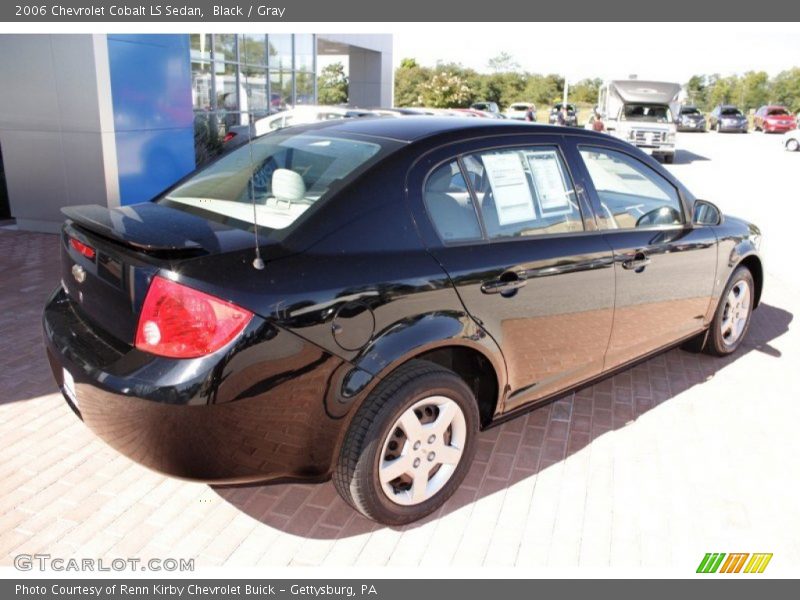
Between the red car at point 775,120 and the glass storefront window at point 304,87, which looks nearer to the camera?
the glass storefront window at point 304,87

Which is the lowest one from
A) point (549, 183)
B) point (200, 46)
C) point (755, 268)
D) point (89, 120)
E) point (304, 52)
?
point (755, 268)

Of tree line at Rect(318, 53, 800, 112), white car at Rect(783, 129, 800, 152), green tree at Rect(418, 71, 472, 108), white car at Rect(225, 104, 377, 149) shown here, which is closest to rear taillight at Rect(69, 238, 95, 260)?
white car at Rect(225, 104, 377, 149)

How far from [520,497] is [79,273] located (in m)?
2.25

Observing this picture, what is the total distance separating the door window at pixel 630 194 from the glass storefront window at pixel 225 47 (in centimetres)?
1420

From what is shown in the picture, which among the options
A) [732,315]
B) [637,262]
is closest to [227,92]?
[732,315]

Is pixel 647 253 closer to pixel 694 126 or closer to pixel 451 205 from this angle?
pixel 451 205

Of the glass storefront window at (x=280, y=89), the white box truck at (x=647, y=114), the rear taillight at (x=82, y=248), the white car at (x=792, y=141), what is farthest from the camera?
the white car at (x=792, y=141)

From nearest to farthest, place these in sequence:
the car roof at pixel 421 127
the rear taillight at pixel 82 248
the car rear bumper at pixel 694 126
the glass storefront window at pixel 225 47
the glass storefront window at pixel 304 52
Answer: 1. the rear taillight at pixel 82 248
2. the car roof at pixel 421 127
3. the glass storefront window at pixel 225 47
4. the glass storefront window at pixel 304 52
5. the car rear bumper at pixel 694 126

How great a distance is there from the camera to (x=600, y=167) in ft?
13.5

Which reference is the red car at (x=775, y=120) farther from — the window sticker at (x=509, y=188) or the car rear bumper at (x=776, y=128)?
the window sticker at (x=509, y=188)

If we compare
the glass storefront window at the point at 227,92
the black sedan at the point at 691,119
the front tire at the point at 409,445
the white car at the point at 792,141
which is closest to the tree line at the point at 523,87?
the black sedan at the point at 691,119

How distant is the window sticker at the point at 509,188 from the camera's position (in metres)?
3.24

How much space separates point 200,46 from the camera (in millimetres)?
15734

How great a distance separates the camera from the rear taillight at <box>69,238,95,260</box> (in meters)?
2.80
